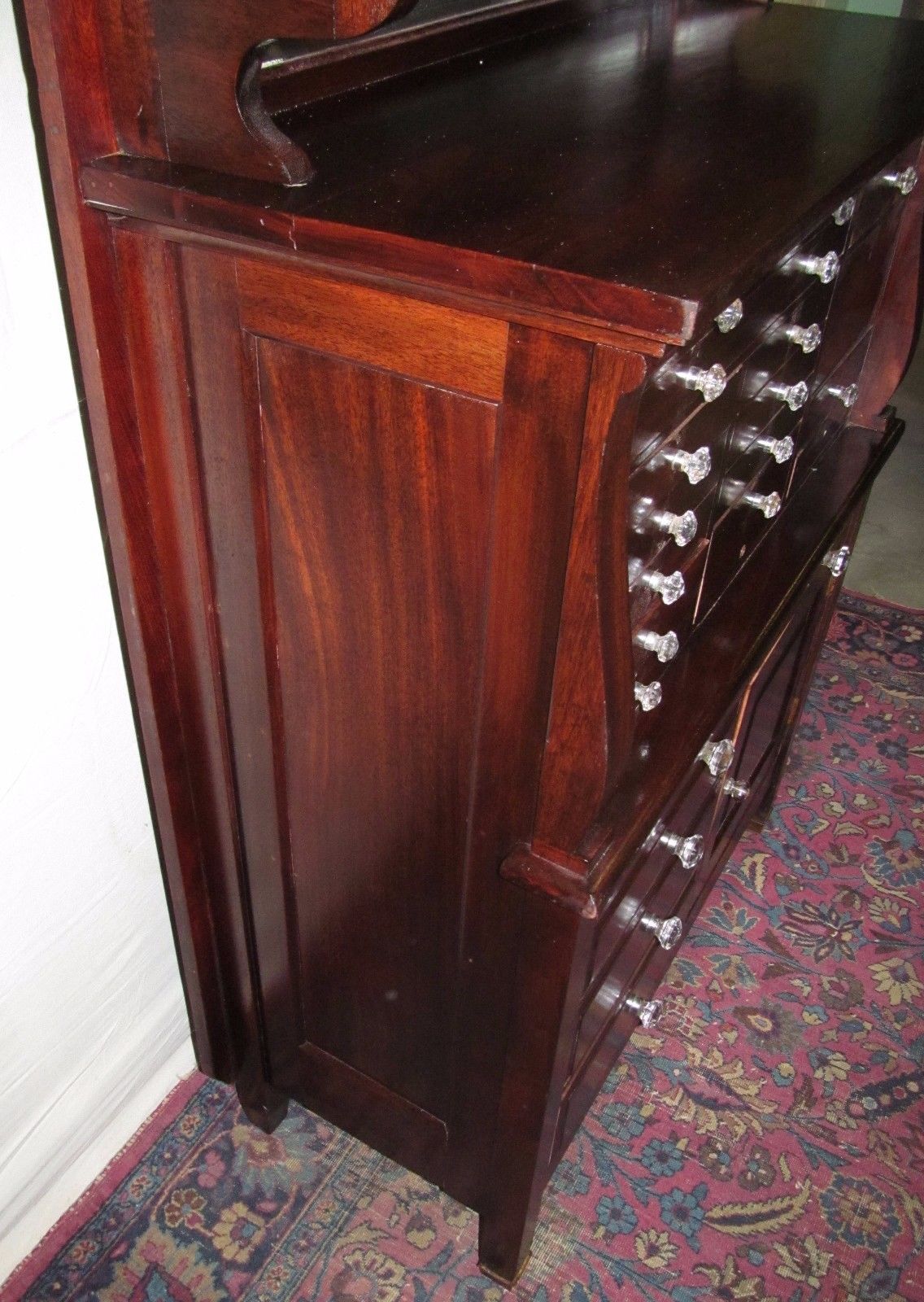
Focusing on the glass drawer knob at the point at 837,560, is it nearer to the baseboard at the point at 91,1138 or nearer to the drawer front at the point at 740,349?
the drawer front at the point at 740,349

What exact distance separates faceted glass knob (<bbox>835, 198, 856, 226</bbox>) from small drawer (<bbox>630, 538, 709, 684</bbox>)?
13.5 inches

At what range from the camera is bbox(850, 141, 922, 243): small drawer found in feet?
3.84

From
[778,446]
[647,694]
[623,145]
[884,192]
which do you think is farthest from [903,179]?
[647,694]

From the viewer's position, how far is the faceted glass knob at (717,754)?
1.21 metres

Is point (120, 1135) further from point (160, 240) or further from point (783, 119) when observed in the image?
point (783, 119)

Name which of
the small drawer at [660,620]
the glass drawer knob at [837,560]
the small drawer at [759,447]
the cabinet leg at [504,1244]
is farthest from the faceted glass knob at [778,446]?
the cabinet leg at [504,1244]

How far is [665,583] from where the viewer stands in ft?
2.83

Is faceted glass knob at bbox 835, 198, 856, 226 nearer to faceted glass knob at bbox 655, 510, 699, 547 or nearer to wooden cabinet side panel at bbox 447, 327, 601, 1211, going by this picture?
faceted glass knob at bbox 655, 510, 699, 547

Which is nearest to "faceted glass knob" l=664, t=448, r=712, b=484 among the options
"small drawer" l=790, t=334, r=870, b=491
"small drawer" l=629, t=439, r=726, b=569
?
"small drawer" l=629, t=439, r=726, b=569

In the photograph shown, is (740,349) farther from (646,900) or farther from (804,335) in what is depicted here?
(646,900)

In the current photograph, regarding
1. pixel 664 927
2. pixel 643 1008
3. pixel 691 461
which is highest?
pixel 691 461

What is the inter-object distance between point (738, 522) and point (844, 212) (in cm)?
32

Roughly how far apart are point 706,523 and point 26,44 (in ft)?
2.30

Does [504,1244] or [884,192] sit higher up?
[884,192]
